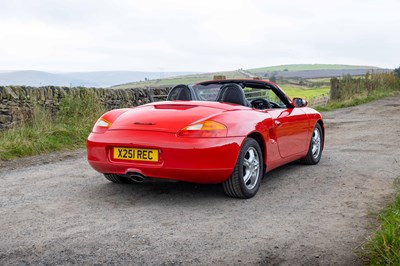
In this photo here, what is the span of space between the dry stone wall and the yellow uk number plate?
18.3 ft

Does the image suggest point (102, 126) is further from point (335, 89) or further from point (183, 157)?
point (335, 89)

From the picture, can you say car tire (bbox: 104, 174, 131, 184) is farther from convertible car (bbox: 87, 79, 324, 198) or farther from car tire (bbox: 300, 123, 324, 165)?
car tire (bbox: 300, 123, 324, 165)

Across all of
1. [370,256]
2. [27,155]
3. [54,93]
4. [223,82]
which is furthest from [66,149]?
[370,256]

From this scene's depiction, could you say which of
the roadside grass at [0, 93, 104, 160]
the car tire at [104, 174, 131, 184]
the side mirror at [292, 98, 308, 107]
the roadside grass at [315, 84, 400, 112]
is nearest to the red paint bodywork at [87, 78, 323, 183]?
the car tire at [104, 174, 131, 184]

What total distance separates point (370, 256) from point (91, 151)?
3.02m

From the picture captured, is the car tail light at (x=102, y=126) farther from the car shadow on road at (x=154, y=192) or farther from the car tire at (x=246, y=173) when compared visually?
the car tire at (x=246, y=173)

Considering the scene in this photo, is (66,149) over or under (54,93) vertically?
under

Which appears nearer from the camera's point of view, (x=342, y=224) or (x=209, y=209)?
(x=342, y=224)

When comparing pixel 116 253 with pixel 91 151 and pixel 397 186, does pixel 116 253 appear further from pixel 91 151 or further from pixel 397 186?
pixel 397 186

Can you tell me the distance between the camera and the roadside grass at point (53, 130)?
8.56 meters

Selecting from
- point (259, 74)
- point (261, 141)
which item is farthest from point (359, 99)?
point (259, 74)

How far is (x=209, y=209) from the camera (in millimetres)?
4656

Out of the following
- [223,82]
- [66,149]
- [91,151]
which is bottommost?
[66,149]

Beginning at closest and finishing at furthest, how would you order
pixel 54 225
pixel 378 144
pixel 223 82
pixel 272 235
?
pixel 272 235 < pixel 54 225 < pixel 223 82 < pixel 378 144
